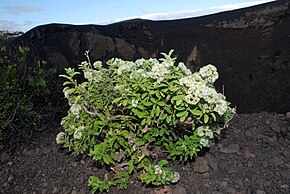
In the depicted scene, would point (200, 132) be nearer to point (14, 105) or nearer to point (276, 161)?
point (276, 161)

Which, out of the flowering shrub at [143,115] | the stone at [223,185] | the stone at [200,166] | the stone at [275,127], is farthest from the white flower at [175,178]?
the stone at [275,127]

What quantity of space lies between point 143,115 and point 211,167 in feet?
2.89

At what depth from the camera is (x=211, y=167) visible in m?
2.91

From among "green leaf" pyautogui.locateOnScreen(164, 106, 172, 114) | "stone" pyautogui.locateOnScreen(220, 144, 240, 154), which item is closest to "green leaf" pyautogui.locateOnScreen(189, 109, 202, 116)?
"green leaf" pyautogui.locateOnScreen(164, 106, 172, 114)

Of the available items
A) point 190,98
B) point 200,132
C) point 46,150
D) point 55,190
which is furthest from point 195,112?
point 46,150

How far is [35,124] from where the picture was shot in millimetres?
3861

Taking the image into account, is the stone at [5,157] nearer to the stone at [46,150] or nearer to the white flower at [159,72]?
the stone at [46,150]

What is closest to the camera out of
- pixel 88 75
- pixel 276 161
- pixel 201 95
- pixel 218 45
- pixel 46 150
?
pixel 201 95

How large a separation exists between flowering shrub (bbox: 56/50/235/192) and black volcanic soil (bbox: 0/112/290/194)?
22cm

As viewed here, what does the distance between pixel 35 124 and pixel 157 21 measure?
6.44 ft

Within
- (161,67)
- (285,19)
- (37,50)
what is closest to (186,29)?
(285,19)

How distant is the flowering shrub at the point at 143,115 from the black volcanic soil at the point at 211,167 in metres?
0.22

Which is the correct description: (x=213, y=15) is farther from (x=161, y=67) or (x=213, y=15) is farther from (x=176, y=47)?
(x=161, y=67)

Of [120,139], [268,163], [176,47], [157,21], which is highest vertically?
[157,21]
